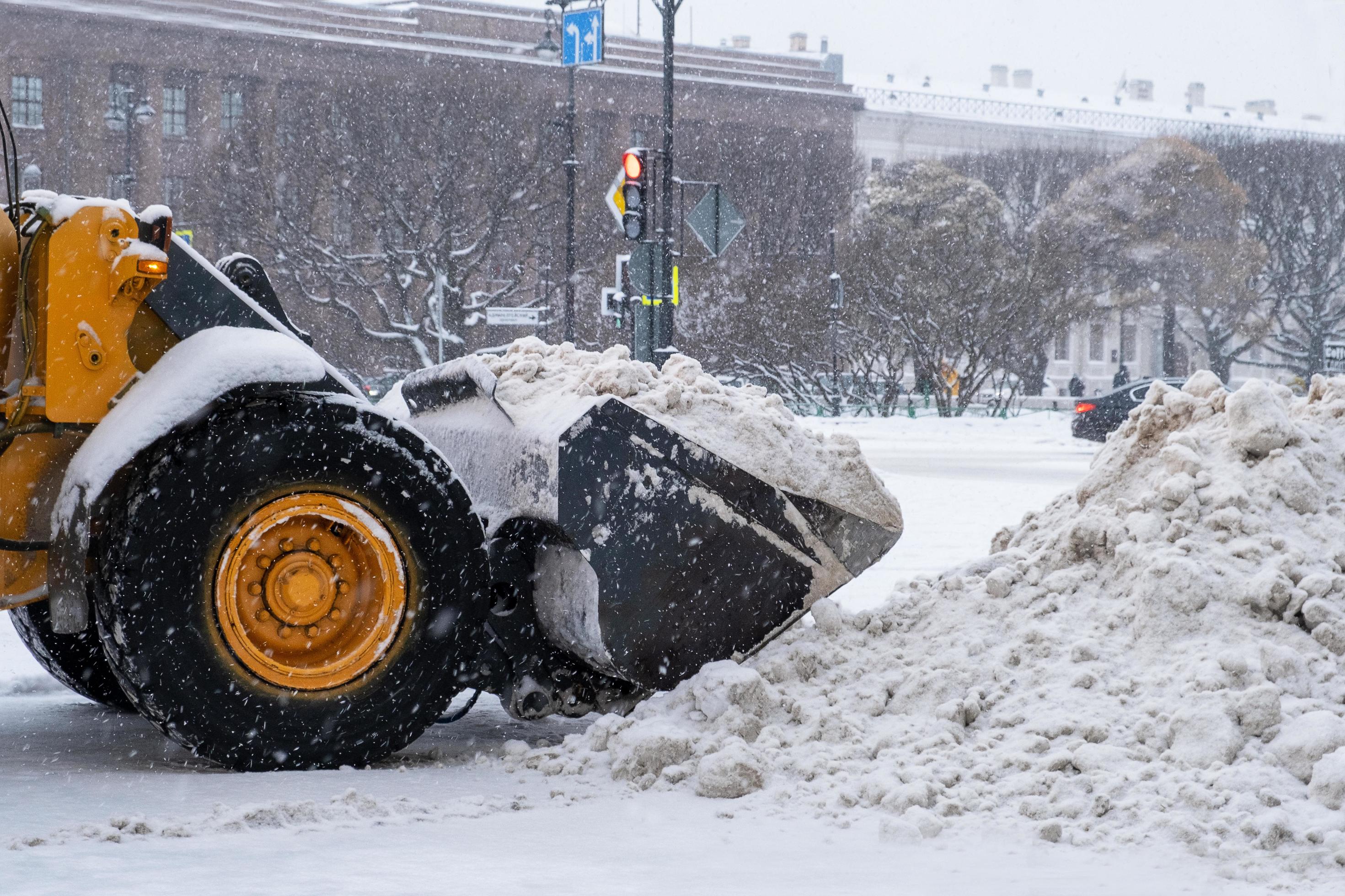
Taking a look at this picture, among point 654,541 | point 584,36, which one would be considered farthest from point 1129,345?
point 654,541

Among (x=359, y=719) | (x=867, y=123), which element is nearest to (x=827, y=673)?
(x=359, y=719)

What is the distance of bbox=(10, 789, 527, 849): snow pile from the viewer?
3662 mm

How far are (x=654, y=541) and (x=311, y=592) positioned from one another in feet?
3.15

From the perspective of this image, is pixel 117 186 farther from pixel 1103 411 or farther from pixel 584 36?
pixel 1103 411

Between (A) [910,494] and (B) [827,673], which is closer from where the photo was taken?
(B) [827,673]

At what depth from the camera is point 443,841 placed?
369 centimetres

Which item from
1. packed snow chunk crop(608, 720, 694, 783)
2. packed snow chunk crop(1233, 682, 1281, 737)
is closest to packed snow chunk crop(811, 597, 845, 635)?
packed snow chunk crop(608, 720, 694, 783)

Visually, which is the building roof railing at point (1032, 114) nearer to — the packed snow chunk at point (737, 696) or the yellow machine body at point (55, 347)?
the packed snow chunk at point (737, 696)

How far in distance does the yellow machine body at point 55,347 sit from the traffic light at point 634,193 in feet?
41.4

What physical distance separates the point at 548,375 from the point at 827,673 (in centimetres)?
135

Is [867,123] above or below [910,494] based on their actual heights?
above

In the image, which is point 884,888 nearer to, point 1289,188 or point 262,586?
point 262,586

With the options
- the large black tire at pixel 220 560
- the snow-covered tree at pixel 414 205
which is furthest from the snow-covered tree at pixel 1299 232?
the large black tire at pixel 220 560

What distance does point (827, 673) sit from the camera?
15.5 ft
